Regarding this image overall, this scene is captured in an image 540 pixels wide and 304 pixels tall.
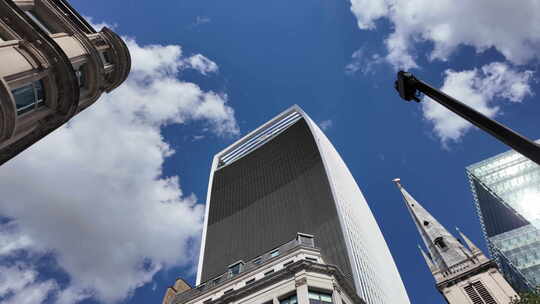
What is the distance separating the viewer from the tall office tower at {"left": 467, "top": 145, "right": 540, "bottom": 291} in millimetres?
90387

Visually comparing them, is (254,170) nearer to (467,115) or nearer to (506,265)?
(506,265)

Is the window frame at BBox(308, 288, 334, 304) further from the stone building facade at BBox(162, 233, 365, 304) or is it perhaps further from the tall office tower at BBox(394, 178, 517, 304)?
the tall office tower at BBox(394, 178, 517, 304)

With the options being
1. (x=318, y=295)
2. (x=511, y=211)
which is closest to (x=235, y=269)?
(x=318, y=295)

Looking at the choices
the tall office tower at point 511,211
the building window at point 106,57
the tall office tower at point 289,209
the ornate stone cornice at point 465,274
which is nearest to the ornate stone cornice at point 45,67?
the building window at point 106,57

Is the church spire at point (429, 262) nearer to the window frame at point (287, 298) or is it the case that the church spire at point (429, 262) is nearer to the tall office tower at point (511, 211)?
the tall office tower at point (511, 211)

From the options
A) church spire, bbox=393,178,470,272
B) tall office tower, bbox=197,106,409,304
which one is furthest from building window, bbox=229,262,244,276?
church spire, bbox=393,178,470,272

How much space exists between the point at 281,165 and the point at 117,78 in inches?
4302

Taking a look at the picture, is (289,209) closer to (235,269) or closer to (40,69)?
(235,269)

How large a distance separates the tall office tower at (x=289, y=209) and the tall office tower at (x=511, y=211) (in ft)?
111

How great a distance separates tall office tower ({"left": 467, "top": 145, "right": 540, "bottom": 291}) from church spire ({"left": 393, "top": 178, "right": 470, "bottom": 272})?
23.3m

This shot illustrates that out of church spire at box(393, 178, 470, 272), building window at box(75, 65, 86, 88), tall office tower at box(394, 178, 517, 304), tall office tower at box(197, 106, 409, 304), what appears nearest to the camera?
building window at box(75, 65, 86, 88)

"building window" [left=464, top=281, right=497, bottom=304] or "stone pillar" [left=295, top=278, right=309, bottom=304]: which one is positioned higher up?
"building window" [left=464, top=281, right=497, bottom=304]

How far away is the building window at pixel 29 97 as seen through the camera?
23.1 m

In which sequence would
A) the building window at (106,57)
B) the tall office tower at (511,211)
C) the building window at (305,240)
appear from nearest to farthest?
1. the building window at (106,57)
2. the building window at (305,240)
3. the tall office tower at (511,211)
